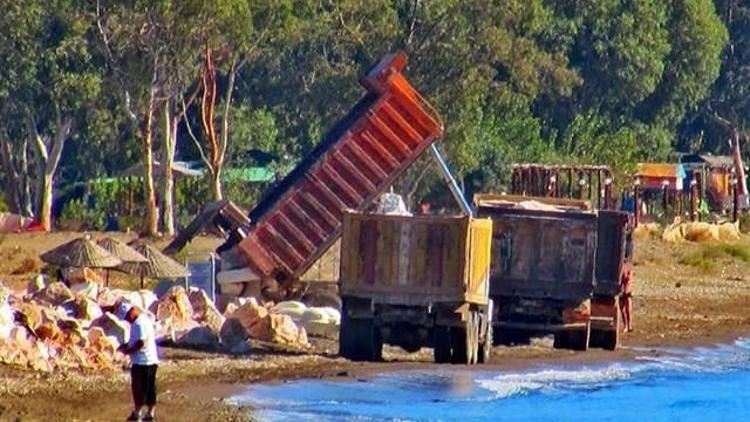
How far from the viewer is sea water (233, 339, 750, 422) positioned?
77.3 feet

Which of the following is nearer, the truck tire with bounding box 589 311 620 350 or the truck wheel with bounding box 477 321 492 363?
the truck wheel with bounding box 477 321 492 363

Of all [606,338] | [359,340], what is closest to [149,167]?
[606,338]

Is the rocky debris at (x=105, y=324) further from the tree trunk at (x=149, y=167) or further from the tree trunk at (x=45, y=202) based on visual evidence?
the tree trunk at (x=45, y=202)

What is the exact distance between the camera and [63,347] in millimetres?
25109

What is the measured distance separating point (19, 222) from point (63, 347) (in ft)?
108

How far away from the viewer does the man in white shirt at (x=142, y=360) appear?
2019 cm

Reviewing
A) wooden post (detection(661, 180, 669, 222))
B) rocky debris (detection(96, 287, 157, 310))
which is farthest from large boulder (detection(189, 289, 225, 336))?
wooden post (detection(661, 180, 669, 222))

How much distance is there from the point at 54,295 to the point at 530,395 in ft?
21.7

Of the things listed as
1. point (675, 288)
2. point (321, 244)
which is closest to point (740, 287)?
point (675, 288)

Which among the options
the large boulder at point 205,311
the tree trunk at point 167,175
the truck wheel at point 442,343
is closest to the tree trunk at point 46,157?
the tree trunk at point 167,175

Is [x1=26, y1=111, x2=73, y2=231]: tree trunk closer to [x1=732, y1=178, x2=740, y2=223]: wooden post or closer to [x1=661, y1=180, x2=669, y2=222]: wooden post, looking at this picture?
[x1=661, y1=180, x2=669, y2=222]: wooden post

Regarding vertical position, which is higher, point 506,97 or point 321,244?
point 506,97

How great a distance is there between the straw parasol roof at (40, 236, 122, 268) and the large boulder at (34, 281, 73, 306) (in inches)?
50.6

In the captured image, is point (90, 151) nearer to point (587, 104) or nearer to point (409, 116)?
point (587, 104)
